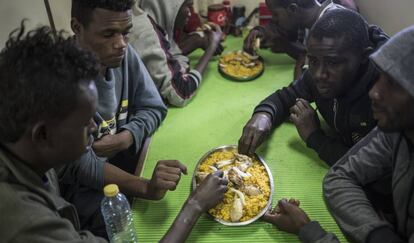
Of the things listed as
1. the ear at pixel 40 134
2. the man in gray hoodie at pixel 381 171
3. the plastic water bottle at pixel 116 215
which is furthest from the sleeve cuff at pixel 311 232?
the ear at pixel 40 134

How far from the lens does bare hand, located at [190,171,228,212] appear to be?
3.83 ft

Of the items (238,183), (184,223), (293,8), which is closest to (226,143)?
(238,183)

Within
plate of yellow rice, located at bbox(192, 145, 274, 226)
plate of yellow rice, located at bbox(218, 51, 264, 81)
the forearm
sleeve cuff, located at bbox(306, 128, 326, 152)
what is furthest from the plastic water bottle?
plate of yellow rice, located at bbox(218, 51, 264, 81)

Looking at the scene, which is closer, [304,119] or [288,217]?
[288,217]

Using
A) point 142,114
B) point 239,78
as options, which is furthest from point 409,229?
point 239,78

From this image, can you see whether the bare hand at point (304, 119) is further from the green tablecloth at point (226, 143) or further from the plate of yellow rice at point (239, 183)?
the plate of yellow rice at point (239, 183)

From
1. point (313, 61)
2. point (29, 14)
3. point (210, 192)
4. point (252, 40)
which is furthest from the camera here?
point (252, 40)

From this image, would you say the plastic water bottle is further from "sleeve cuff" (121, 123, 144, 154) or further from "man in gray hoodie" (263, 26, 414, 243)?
"man in gray hoodie" (263, 26, 414, 243)

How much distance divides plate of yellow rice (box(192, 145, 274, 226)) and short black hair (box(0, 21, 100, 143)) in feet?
2.25

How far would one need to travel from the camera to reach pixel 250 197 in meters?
1.27

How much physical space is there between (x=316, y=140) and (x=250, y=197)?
0.42 meters

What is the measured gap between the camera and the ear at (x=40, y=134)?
73 centimetres

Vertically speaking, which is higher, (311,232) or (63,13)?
(63,13)

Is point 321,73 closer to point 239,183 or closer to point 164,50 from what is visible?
point 239,183
